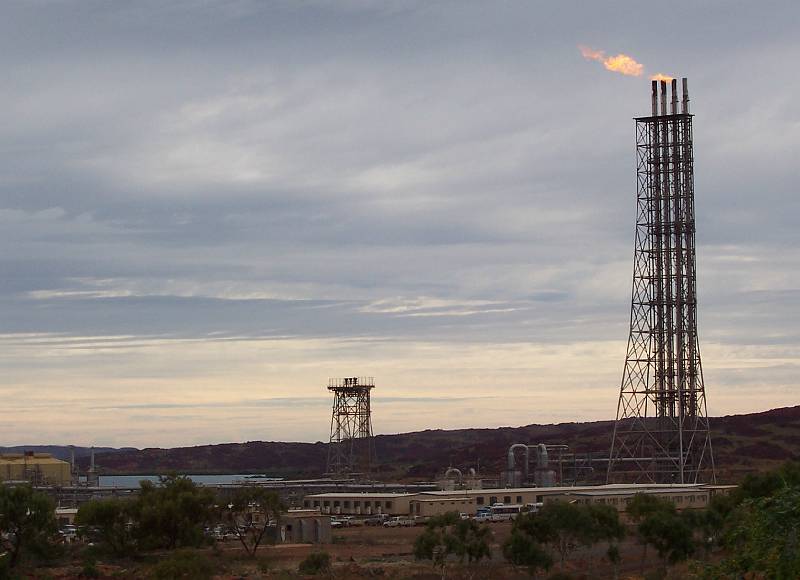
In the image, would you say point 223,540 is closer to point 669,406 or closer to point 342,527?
point 342,527

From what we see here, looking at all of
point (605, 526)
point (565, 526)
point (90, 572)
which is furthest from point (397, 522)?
point (90, 572)

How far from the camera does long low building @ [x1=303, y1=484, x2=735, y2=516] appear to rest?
7525 centimetres

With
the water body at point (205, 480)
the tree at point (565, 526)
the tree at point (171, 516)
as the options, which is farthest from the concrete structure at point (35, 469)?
the tree at point (565, 526)

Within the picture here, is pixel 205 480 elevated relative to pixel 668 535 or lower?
lower

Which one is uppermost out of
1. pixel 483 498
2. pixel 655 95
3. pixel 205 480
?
pixel 655 95

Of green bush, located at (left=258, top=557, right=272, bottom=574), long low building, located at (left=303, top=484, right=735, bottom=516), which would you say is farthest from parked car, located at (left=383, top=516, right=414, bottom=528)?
green bush, located at (left=258, top=557, right=272, bottom=574)

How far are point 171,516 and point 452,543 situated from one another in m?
16.0

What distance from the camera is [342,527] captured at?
73438 millimetres

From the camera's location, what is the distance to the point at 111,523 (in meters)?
57.7

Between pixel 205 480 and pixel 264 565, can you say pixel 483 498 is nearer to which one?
pixel 264 565

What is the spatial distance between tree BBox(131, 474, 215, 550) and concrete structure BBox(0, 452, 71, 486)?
42.6m

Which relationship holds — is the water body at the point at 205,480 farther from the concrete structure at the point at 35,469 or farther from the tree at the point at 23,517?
the tree at the point at 23,517

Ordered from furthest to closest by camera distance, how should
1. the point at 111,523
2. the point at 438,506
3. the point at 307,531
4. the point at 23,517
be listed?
1. the point at 438,506
2. the point at 307,531
3. the point at 111,523
4. the point at 23,517

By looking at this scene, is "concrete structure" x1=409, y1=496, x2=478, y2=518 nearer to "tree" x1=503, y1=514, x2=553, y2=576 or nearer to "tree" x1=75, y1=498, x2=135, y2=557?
"tree" x1=75, y1=498, x2=135, y2=557
